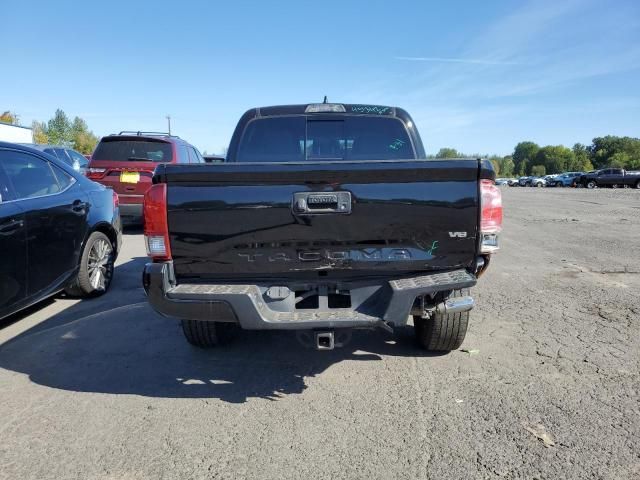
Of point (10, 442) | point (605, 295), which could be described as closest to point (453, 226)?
point (10, 442)

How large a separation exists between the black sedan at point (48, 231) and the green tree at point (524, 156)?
5784 inches

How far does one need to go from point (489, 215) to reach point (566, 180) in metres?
60.6

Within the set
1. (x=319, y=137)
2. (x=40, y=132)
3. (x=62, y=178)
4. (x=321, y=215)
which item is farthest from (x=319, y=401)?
(x=40, y=132)

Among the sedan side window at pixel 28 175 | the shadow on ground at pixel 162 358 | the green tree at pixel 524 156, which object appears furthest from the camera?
the green tree at pixel 524 156

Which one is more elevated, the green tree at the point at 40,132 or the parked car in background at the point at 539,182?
the green tree at the point at 40,132

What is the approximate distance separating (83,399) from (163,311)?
903mm

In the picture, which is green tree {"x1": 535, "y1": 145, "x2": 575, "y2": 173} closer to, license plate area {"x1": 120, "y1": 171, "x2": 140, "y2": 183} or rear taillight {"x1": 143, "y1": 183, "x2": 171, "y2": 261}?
license plate area {"x1": 120, "y1": 171, "x2": 140, "y2": 183}

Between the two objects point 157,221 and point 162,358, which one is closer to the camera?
point 157,221

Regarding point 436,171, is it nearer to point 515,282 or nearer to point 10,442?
point 10,442

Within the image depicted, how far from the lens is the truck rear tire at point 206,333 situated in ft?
12.0

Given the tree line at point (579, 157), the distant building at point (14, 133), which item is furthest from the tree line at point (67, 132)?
the tree line at point (579, 157)

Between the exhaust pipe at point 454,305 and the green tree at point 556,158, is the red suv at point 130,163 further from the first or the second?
the green tree at point 556,158

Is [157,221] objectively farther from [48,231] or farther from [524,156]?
[524,156]

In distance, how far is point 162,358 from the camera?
3740mm
